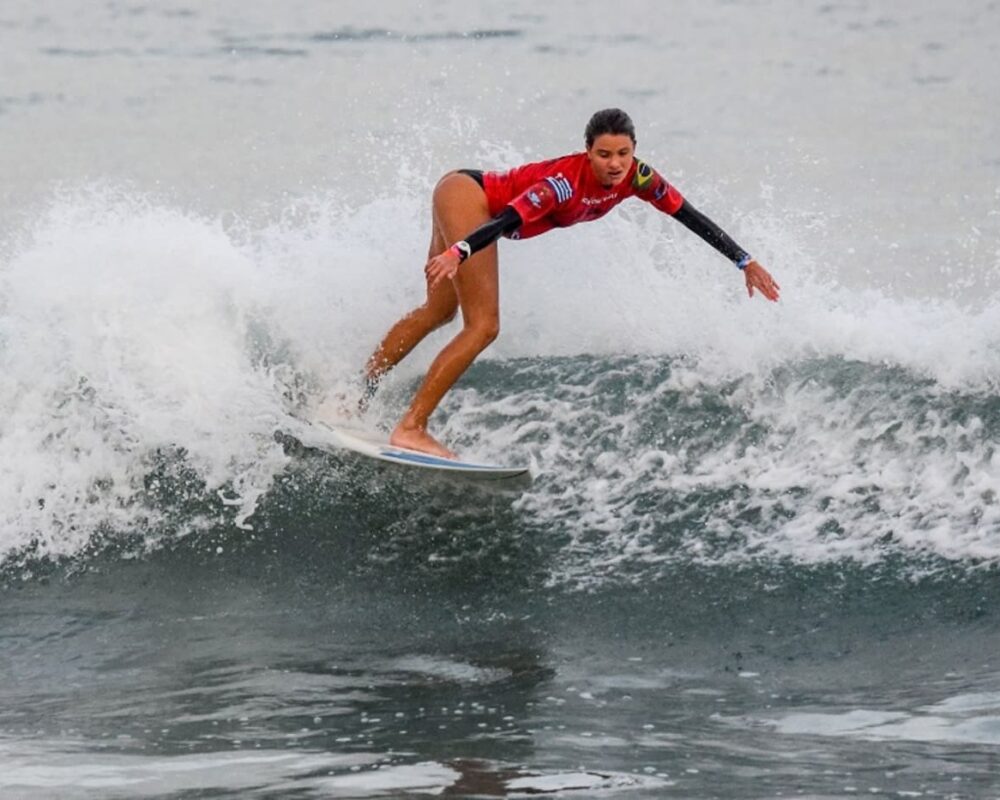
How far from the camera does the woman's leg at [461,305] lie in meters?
7.32

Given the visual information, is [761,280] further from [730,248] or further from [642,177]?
[642,177]

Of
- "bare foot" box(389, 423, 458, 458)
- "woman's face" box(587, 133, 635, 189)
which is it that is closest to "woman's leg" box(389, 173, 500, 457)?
"bare foot" box(389, 423, 458, 458)

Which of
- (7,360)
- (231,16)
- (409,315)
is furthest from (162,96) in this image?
(409,315)

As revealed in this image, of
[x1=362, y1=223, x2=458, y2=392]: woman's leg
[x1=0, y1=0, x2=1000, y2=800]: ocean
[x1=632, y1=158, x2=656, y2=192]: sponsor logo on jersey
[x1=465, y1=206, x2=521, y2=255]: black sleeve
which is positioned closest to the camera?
[x1=0, y1=0, x2=1000, y2=800]: ocean

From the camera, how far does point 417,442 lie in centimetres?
748

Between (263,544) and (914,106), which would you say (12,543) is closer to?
(263,544)

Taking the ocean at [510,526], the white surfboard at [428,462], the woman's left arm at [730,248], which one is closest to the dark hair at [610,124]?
the woman's left arm at [730,248]

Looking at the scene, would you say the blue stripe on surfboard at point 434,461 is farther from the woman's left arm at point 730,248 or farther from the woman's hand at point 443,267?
the woman's left arm at point 730,248

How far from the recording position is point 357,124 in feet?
57.7

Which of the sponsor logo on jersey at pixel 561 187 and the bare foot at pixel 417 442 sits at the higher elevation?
the sponsor logo on jersey at pixel 561 187

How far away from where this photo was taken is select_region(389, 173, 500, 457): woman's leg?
7.32m

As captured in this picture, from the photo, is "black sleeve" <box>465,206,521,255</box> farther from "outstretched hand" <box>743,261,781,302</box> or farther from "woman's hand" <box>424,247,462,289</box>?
"outstretched hand" <box>743,261,781,302</box>

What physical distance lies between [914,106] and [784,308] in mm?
9887

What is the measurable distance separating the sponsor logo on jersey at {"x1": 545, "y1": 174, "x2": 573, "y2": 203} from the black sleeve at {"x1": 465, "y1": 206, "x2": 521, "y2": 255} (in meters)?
0.20
